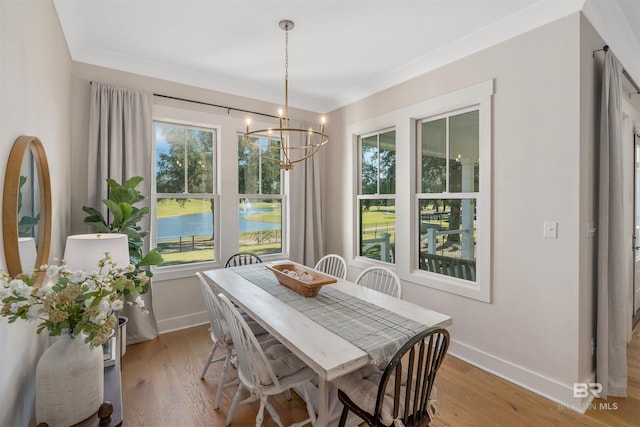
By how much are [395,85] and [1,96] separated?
3.17 m

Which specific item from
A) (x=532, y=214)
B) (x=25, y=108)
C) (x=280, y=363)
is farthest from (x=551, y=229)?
(x=25, y=108)

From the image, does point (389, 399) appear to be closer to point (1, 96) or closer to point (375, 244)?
point (1, 96)

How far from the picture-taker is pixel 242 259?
3.79m

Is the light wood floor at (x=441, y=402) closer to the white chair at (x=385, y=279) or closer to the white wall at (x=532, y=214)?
the white wall at (x=532, y=214)

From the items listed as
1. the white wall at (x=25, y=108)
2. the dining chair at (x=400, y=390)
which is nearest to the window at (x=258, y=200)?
the white wall at (x=25, y=108)

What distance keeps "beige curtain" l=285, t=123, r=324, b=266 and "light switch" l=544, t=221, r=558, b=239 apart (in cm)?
264

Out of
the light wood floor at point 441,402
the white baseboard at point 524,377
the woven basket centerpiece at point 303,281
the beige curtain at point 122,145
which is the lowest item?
the light wood floor at point 441,402

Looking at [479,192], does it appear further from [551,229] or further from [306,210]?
[306,210]

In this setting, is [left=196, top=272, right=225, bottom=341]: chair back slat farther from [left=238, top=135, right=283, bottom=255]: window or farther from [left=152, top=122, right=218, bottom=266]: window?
[left=238, top=135, right=283, bottom=255]: window

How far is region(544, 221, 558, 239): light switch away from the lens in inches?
87.2

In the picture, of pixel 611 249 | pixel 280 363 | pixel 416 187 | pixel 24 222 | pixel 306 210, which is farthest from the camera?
pixel 306 210

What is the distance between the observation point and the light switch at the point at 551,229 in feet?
7.27

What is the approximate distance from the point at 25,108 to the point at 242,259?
8.51ft

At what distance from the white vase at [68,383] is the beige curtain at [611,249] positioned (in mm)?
3059
